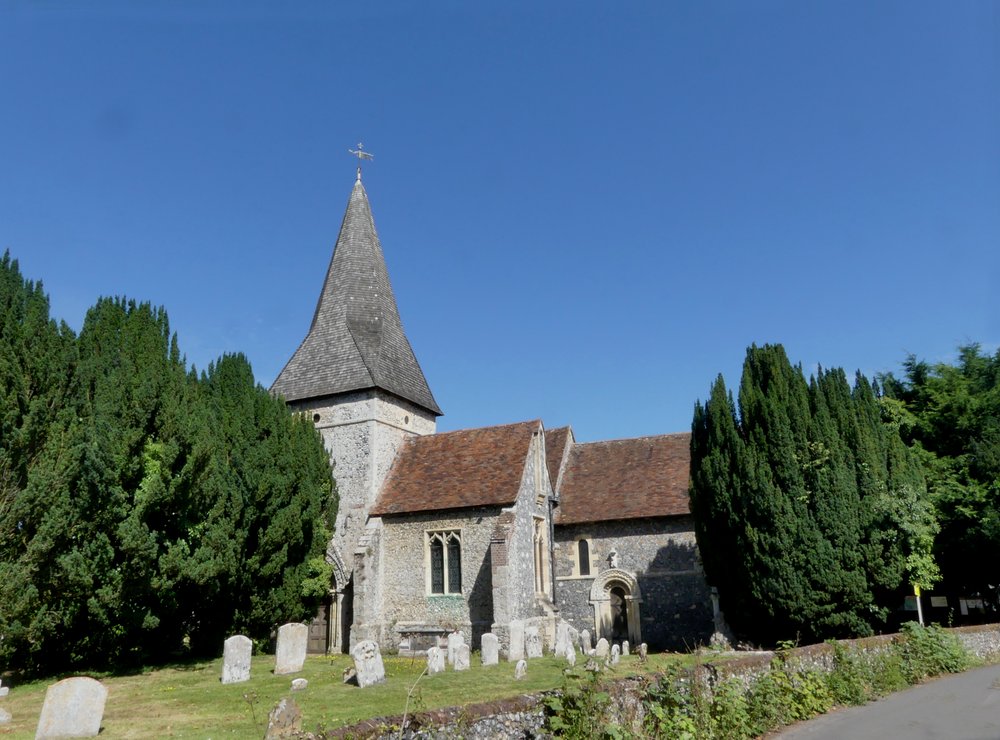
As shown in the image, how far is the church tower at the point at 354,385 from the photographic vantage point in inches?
939

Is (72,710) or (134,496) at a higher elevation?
(134,496)

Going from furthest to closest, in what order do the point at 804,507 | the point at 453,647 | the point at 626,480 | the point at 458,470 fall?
the point at 626,480 < the point at 458,470 < the point at 804,507 < the point at 453,647

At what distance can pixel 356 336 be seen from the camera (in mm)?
26781

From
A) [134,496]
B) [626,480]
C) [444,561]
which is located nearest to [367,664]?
[134,496]

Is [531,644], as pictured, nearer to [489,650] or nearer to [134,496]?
[489,650]

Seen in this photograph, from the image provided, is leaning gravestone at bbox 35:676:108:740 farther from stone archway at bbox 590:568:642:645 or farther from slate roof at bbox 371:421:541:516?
stone archway at bbox 590:568:642:645

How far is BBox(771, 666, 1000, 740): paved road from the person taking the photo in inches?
381

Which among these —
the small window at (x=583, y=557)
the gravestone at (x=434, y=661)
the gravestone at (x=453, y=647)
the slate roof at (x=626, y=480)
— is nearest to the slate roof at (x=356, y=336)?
the slate roof at (x=626, y=480)

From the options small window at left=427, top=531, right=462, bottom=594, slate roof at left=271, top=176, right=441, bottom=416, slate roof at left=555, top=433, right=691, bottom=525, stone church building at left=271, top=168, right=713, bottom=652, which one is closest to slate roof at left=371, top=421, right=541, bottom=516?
stone church building at left=271, top=168, right=713, bottom=652

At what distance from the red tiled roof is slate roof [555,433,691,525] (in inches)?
14.3

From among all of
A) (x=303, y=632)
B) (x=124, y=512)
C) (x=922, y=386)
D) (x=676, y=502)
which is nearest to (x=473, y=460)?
(x=676, y=502)

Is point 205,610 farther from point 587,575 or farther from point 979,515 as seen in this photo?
point 979,515

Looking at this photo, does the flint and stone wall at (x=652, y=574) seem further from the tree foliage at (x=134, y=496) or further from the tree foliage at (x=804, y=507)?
the tree foliage at (x=134, y=496)

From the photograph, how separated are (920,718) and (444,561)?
46.3 ft
